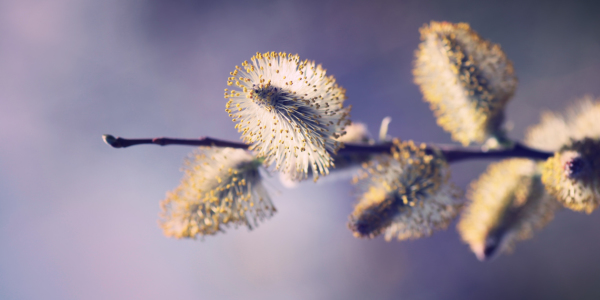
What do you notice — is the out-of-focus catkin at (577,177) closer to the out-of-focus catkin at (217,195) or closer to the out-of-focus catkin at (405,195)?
the out-of-focus catkin at (405,195)

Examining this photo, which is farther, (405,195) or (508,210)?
(508,210)

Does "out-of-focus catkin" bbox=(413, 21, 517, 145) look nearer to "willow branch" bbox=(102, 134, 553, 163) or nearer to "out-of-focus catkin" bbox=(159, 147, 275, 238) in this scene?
"willow branch" bbox=(102, 134, 553, 163)

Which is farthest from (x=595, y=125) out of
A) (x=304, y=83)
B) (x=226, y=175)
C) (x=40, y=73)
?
(x=40, y=73)

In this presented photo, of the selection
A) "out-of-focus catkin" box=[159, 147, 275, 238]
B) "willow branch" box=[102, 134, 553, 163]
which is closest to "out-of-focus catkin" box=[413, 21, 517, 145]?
"willow branch" box=[102, 134, 553, 163]

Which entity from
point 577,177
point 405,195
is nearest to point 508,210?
point 577,177

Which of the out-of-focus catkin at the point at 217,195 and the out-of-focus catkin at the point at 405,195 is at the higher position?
the out-of-focus catkin at the point at 217,195

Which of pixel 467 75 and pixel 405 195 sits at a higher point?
pixel 467 75

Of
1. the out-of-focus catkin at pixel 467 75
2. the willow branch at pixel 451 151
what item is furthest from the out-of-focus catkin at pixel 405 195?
the out-of-focus catkin at pixel 467 75

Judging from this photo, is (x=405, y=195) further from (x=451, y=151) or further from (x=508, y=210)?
(x=508, y=210)
